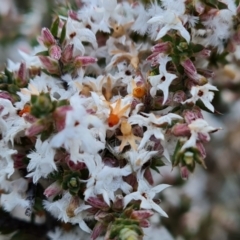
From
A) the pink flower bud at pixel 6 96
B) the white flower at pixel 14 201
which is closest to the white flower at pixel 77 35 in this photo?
the pink flower bud at pixel 6 96

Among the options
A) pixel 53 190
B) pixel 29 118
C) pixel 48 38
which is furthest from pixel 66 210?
pixel 48 38

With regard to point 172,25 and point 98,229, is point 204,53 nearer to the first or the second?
point 172,25

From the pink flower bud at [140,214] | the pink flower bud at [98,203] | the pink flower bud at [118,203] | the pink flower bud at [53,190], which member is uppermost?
the pink flower bud at [53,190]

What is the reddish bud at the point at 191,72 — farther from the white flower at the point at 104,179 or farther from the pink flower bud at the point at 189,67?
the white flower at the point at 104,179

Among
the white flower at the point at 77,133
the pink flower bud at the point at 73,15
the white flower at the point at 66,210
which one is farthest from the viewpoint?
the pink flower bud at the point at 73,15

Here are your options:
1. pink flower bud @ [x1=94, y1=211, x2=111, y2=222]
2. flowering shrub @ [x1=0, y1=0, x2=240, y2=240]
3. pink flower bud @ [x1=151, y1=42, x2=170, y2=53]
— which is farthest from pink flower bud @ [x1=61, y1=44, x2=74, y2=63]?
pink flower bud @ [x1=94, y1=211, x2=111, y2=222]

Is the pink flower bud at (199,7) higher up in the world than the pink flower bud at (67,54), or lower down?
higher up
